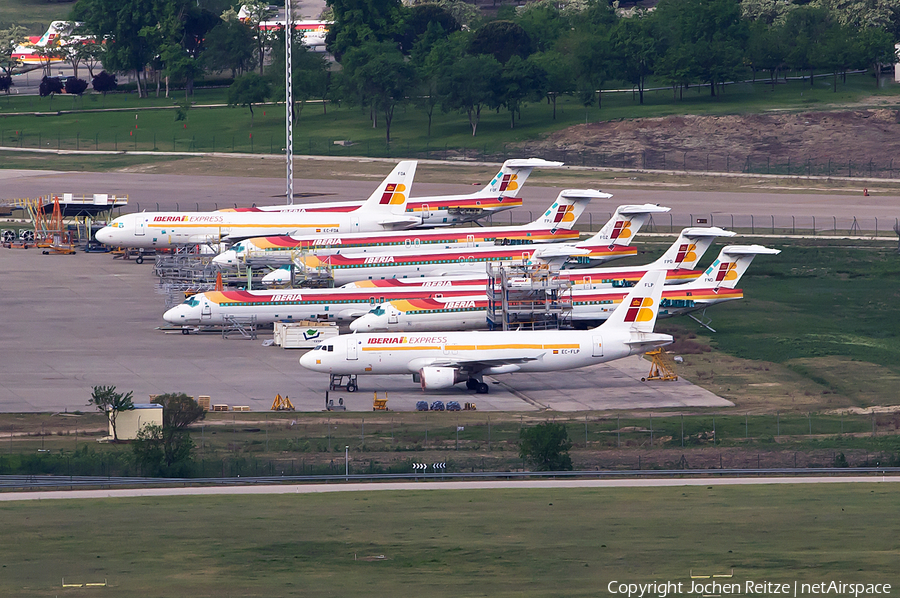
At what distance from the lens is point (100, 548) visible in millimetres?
45406

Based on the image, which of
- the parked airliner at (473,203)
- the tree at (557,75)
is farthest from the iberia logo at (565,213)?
the tree at (557,75)

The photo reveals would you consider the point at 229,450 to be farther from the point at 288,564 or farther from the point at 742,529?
the point at 742,529

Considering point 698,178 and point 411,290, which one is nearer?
point 411,290

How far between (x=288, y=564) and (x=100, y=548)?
686cm

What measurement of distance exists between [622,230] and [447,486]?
58.6 meters

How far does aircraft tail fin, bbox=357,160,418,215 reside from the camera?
12638cm

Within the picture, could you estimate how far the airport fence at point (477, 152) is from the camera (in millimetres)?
171625

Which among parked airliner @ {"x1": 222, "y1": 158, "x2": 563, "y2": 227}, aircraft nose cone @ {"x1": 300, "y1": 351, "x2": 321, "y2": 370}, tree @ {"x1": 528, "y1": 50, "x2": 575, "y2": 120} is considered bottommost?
aircraft nose cone @ {"x1": 300, "y1": 351, "x2": 321, "y2": 370}

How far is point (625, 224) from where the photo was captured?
11175 centimetres

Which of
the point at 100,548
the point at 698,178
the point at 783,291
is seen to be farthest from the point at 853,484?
the point at 698,178

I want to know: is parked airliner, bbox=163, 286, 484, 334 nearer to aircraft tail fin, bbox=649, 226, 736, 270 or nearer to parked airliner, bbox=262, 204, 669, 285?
parked airliner, bbox=262, 204, 669, 285

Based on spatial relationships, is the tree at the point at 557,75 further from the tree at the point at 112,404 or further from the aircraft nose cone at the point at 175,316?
the tree at the point at 112,404

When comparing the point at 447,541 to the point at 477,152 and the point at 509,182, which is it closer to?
the point at 509,182

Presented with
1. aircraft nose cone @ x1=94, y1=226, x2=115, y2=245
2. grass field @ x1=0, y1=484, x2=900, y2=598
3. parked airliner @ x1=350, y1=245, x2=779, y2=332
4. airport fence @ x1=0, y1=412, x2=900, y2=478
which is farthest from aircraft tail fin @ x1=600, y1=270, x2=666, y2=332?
aircraft nose cone @ x1=94, y1=226, x2=115, y2=245
